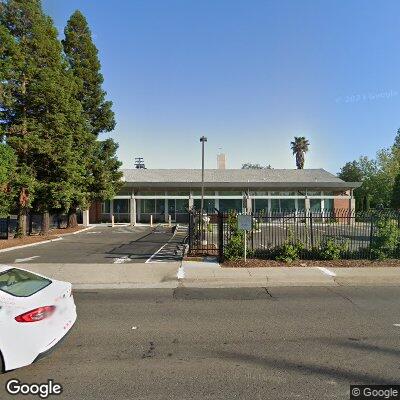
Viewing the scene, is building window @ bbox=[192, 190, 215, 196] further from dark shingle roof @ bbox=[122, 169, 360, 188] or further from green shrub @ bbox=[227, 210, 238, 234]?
green shrub @ bbox=[227, 210, 238, 234]

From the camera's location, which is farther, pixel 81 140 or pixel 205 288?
pixel 81 140

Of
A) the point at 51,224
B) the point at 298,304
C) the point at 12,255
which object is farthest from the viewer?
the point at 51,224

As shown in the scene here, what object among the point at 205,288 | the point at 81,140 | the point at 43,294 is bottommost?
the point at 205,288

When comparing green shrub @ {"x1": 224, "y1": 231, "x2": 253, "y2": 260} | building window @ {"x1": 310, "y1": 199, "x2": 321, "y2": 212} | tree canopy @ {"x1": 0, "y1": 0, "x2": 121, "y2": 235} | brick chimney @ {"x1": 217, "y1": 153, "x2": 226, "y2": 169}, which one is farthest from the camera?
brick chimney @ {"x1": 217, "y1": 153, "x2": 226, "y2": 169}

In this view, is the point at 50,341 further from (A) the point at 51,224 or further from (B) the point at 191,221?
(A) the point at 51,224

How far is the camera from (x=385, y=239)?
1304 cm

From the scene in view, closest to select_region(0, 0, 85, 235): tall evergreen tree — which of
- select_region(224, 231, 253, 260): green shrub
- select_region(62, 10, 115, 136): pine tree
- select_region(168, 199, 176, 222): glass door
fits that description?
select_region(62, 10, 115, 136): pine tree

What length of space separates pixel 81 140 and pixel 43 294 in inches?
851

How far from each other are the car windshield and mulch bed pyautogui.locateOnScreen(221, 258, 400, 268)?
7.83 meters

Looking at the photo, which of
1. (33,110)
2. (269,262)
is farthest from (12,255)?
(269,262)

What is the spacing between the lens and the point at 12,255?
1550 cm

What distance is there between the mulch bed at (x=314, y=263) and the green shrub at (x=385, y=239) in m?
0.34

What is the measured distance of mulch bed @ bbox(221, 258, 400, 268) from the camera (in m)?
12.4

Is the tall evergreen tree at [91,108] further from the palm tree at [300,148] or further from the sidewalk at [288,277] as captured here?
the palm tree at [300,148]
